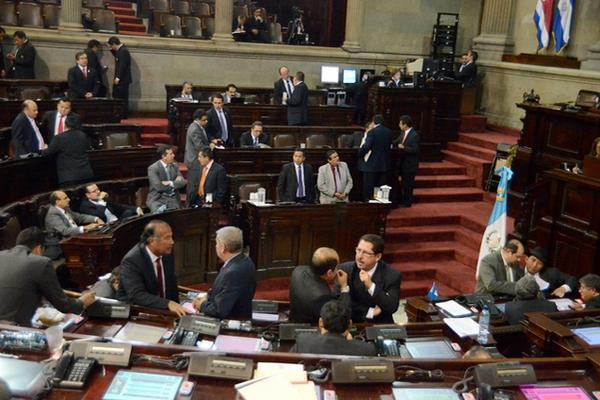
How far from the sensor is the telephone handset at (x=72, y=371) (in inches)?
126

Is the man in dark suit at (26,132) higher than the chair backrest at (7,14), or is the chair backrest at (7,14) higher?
the chair backrest at (7,14)

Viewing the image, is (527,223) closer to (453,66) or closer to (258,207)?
(258,207)

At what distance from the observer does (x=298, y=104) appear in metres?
11.7

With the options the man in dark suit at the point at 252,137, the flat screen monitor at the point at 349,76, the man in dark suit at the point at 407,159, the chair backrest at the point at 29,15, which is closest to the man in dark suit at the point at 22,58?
the chair backrest at the point at 29,15

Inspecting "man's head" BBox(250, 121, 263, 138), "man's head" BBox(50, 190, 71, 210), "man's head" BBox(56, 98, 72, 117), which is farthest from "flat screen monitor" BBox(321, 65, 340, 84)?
"man's head" BBox(50, 190, 71, 210)

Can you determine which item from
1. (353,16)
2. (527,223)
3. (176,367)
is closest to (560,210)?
(527,223)

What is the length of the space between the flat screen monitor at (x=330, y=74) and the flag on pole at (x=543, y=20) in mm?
3957

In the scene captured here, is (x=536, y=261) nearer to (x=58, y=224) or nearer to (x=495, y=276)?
(x=495, y=276)

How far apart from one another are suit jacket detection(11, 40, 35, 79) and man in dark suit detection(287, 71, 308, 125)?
4410 millimetres

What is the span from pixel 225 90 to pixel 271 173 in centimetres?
340

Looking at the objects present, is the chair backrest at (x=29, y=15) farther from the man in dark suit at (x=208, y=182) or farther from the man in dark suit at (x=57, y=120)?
the man in dark suit at (x=208, y=182)

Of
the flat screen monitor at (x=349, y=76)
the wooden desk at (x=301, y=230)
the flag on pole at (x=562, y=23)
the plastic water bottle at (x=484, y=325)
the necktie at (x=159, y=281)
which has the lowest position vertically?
the wooden desk at (x=301, y=230)

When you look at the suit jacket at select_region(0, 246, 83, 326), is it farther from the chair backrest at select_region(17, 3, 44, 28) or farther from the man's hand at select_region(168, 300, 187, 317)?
the chair backrest at select_region(17, 3, 44, 28)

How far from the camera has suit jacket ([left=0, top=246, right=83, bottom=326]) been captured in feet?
13.3
